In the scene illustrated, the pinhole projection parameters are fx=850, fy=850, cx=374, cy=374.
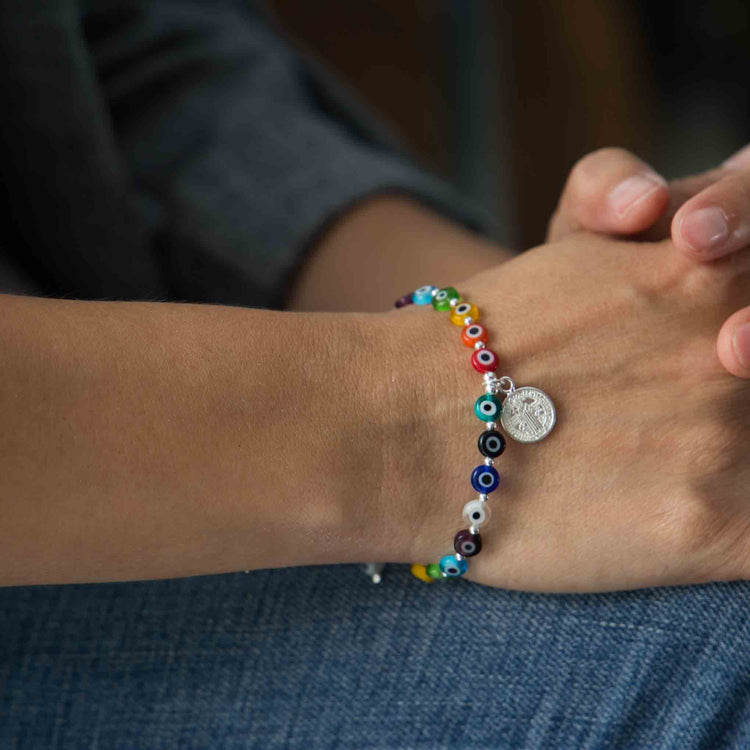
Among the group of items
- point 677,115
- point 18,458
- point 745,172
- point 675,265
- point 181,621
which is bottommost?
point 181,621

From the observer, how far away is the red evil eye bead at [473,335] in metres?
0.70

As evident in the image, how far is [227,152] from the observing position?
1.11 metres

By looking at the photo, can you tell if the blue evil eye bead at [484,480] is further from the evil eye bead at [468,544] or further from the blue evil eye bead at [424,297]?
the blue evil eye bead at [424,297]

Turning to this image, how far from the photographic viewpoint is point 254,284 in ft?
3.47

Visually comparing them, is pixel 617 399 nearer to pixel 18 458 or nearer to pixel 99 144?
pixel 18 458

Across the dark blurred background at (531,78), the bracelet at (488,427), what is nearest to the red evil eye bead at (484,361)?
the bracelet at (488,427)

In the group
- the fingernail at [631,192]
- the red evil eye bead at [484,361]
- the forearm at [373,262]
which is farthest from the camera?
the forearm at [373,262]

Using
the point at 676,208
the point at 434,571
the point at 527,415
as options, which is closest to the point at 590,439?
the point at 527,415

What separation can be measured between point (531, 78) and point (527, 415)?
2.16 metres

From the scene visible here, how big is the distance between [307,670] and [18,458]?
0.89 feet

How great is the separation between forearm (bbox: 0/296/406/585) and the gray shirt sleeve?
41 cm

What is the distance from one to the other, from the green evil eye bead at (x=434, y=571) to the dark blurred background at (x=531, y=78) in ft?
6.37

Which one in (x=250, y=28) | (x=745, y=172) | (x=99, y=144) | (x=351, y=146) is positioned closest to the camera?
(x=745, y=172)

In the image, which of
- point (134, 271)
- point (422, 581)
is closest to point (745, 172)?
point (422, 581)
